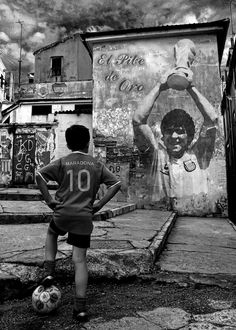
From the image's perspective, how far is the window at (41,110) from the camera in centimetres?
1916

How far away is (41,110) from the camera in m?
19.3

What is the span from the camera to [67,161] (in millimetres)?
2262

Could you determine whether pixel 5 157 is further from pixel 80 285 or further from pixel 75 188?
pixel 80 285

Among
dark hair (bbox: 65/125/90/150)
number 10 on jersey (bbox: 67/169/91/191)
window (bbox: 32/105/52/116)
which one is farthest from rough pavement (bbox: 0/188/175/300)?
window (bbox: 32/105/52/116)

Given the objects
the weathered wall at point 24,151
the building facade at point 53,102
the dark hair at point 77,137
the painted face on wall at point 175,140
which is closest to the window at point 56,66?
the building facade at point 53,102

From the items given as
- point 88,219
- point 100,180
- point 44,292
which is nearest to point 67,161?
point 100,180

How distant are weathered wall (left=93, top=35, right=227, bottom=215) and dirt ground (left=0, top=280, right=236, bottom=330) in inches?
320

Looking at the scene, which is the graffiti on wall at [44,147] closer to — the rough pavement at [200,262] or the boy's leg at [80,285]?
the rough pavement at [200,262]

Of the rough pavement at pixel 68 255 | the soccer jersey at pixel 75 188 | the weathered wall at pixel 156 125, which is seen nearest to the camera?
the soccer jersey at pixel 75 188

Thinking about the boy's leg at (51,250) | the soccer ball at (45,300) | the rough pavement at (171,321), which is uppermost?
the boy's leg at (51,250)

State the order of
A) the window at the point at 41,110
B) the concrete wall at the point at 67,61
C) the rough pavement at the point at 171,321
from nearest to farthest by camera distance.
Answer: the rough pavement at the point at 171,321, the window at the point at 41,110, the concrete wall at the point at 67,61

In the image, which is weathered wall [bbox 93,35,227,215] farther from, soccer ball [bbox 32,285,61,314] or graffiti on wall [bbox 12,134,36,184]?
soccer ball [bbox 32,285,61,314]

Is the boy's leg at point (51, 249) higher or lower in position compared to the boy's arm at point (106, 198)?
lower

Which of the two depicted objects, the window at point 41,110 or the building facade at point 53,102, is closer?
the building facade at point 53,102
